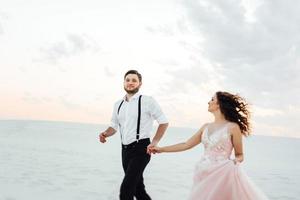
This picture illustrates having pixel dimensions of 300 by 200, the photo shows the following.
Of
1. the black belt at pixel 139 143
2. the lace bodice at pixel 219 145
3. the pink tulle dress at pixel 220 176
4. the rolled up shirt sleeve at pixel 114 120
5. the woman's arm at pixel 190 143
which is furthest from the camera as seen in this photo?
the rolled up shirt sleeve at pixel 114 120

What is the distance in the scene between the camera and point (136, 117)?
16.2ft

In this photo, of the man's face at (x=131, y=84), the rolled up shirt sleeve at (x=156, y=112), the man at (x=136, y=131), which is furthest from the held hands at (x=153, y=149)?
the man's face at (x=131, y=84)

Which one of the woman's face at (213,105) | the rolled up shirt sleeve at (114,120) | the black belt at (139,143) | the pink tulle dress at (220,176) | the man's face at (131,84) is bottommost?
the pink tulle dress at (220,176)

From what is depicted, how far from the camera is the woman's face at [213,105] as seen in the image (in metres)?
4.36

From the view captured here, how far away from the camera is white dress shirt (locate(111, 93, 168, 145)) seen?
16.1 feet

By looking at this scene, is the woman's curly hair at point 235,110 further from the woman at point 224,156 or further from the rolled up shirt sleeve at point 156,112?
the rolled up shirt sleeve at point 156,112

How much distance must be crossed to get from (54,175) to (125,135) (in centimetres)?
643

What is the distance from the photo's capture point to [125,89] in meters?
5.07

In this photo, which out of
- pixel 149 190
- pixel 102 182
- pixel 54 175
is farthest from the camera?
pixel 54 175

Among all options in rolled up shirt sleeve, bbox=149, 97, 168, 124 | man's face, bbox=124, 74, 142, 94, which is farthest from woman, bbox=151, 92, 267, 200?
man's face, bbox=124, 74, 142, 94

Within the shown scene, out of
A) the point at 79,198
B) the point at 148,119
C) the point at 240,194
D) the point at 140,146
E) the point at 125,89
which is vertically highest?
the point at 125,89

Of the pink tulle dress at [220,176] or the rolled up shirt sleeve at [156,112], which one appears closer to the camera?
the pink tulle dress at [220,176]

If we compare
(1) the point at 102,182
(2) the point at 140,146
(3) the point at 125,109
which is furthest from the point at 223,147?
(1) the point at 102,182

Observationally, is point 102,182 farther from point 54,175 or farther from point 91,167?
point 91,167
